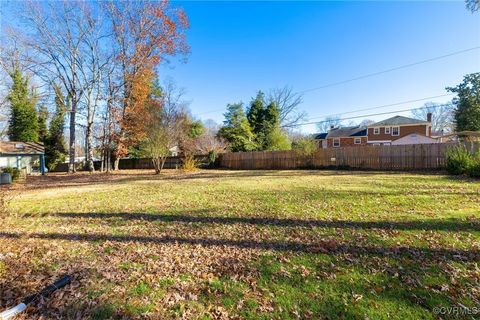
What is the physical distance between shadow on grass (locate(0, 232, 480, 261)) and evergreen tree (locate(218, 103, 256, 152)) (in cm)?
2199

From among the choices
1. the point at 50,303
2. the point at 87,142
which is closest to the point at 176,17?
the point at 87,142

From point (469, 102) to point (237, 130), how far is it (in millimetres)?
21825

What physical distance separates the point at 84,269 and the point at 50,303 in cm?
64

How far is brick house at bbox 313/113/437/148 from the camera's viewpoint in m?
31.0

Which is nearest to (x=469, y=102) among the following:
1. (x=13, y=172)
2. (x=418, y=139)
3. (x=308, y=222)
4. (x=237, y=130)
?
(x=418, y=139)

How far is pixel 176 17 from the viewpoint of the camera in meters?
22.0

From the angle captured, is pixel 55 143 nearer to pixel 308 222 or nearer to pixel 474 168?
pixel 308 222

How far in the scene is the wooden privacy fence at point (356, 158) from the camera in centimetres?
1562

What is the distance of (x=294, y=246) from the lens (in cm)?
374

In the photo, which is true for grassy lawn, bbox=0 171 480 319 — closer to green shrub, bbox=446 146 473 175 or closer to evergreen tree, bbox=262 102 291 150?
green shrub, bbox=446 146 473 175

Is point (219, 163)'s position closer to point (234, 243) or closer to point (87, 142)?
point (87, 142)

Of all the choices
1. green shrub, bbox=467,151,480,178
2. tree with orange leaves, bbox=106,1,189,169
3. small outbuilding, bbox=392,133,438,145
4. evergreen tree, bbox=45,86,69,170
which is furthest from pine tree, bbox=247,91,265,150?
evergreen tree, bbox=45,86,69,170

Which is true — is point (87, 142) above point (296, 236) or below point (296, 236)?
above

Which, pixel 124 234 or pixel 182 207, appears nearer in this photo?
pixel 124 234
